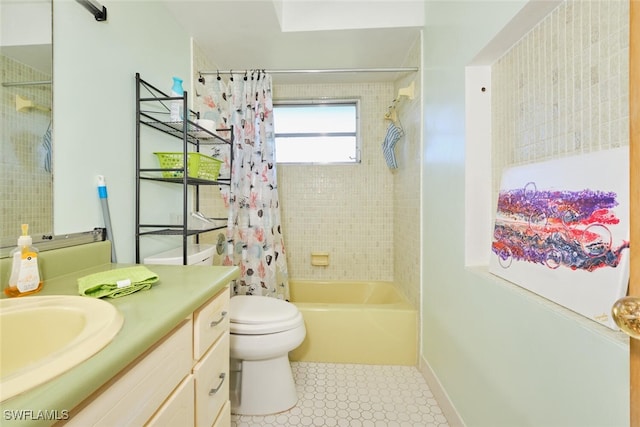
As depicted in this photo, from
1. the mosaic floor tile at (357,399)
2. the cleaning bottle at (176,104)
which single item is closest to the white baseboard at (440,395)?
the mosaic floor tile at (357,399)

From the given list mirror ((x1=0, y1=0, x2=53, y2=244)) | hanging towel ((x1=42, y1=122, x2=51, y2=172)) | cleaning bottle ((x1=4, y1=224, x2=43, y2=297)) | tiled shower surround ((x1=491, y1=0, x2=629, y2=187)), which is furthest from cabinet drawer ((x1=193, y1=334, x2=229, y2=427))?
tiled shower surround ((x1=491, y1=0, x2=629, y2=187))

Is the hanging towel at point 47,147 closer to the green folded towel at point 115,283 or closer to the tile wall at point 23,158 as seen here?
the tile wall at point 23,158

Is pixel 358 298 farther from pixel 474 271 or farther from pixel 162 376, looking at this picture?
pixel 162 376

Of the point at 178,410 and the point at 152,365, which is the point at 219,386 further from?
the point at 152,365

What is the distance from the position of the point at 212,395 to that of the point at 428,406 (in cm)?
119

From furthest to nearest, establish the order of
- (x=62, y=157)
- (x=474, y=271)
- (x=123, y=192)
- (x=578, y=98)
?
1. (x=123, y=192)
2. (x=474, y=271)
3. (x=62, y=157)
4. (x=578, y=98)

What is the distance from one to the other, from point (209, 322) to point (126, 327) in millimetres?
326

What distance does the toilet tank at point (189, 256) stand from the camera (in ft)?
4.48

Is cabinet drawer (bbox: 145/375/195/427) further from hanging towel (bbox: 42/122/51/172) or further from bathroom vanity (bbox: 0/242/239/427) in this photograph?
hanging towel (bbox: 42/122/51/172)

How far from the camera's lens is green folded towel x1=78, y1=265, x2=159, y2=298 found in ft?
2.51

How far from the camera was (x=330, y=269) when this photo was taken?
2719 millimetres

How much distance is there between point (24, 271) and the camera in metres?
0.79

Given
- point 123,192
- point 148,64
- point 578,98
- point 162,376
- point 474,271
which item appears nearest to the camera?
point 162,376

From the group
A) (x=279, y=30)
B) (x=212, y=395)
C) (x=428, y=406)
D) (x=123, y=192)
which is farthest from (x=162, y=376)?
(x=279, y=30)
